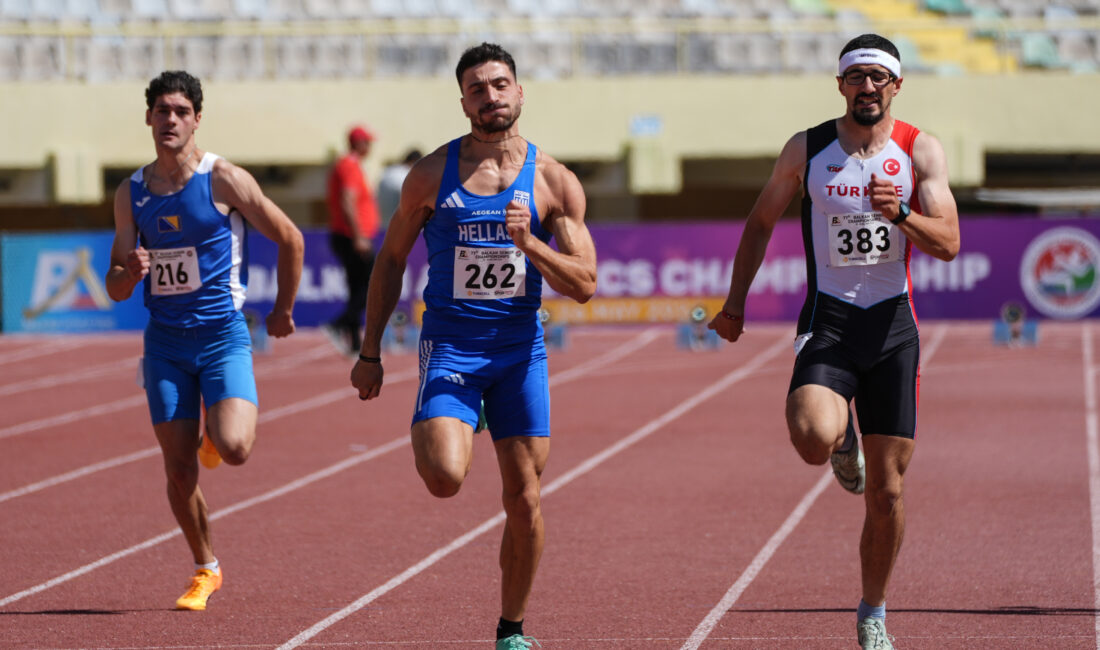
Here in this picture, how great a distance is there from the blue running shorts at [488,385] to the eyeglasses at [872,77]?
1319 mm

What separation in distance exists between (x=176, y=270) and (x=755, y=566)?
2741 mm

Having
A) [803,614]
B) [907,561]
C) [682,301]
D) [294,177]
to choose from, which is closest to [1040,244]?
[682,301]

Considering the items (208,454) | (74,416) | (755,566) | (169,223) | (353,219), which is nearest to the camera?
(169,223)

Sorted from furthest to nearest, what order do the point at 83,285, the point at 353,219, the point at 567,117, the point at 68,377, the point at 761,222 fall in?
the point at 567,117 < the point at 83,285 < the point at 68,377 < the point at 353,219 < the point at 761,222

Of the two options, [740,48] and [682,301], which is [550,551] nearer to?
[682,301]

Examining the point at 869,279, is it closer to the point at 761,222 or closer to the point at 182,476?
the point at 761,222

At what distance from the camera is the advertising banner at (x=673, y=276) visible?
19906 mm

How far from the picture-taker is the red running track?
6.02 meters

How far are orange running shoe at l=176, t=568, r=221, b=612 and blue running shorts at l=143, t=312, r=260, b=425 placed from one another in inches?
24.4

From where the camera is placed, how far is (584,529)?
8.18 m

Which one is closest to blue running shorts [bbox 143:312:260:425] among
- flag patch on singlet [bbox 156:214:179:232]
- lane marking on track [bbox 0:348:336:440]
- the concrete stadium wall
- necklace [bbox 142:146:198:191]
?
flag patch on singlet [bbox 156:214:179:232]

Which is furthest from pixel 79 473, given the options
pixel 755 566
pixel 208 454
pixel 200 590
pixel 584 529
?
pixel 755 566

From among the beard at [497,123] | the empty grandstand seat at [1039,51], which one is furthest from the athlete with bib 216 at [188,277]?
the empty grandstand seat at [1039,51]

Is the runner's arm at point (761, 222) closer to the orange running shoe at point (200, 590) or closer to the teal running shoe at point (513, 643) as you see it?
the teal running shoe at point (513, 643)
